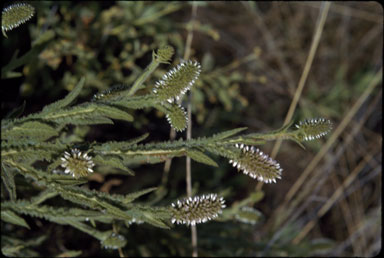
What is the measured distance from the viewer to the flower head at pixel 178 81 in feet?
5.05

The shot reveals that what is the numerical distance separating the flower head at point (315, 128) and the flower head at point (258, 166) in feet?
0.62

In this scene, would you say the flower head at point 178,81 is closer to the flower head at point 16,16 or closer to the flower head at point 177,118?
the flower head at point 177,118

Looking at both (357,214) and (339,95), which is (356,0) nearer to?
(339,95)

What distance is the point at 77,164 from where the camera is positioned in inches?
57.9

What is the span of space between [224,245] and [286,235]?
783 mm

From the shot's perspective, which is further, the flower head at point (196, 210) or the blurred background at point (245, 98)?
the blurred background at point (245, 98)

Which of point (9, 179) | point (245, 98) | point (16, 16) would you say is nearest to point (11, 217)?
point (9, 179)

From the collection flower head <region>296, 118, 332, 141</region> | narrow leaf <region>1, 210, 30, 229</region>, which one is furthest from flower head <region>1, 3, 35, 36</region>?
flower head <region>296, 118, 332, 141</region>

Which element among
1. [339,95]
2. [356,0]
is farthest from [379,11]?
[339,95]

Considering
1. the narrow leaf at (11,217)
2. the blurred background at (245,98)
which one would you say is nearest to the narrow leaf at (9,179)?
the narrow leaf at (11,217)

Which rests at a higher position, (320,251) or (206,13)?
(206,13)

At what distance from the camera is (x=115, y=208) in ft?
5.16

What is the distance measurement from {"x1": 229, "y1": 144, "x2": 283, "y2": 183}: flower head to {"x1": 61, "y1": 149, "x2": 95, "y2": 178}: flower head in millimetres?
567

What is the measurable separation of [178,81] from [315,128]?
578mm
